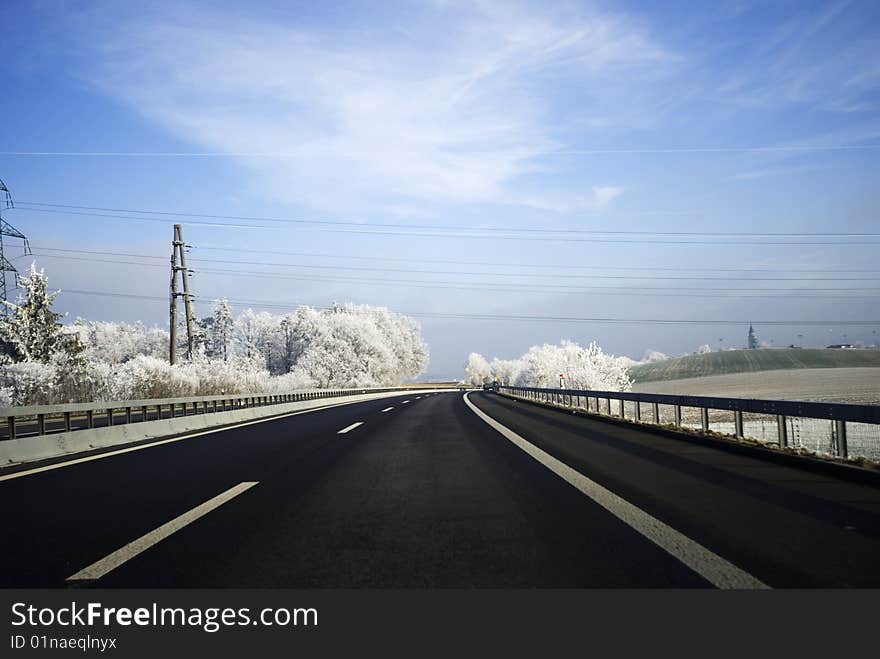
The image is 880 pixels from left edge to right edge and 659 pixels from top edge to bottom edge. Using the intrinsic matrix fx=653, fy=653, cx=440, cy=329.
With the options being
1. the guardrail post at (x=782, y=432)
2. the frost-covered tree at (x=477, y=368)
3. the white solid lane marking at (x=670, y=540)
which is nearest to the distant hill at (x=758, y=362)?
the frost-covered tree at (x=477, y=368)

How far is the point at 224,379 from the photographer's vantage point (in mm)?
41562

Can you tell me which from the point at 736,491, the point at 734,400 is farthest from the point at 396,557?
the point at 734,400

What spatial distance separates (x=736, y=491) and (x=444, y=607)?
15.5 feet

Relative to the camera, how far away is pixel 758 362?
12212cm

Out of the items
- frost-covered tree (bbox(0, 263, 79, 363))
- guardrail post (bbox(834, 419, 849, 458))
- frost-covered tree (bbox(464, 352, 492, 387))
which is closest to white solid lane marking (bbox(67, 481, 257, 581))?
guardrail post (bbox(834, 419, 849, 458))

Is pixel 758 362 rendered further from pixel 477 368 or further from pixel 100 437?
pixel 100 437

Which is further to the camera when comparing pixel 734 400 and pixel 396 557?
pixel 734 400

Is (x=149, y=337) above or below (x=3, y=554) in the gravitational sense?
above

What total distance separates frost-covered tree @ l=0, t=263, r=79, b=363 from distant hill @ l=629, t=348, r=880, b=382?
8842 cm

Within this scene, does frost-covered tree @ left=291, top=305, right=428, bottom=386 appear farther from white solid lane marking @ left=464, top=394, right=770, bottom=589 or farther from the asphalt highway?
white solid lane marking @ left=464, top=394, right=770, bottom=589

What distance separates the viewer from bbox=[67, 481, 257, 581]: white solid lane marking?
4348mm

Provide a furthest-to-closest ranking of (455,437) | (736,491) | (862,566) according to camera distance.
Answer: (455,437), (736,491), (862,566)

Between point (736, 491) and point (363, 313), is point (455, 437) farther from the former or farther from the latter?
point (363, 313)

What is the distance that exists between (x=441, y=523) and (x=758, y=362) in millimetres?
130734
